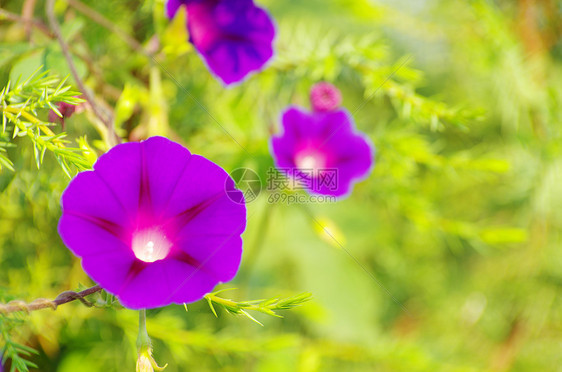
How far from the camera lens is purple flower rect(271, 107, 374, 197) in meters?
0.65

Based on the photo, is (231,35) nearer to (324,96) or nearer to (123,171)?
(324,96)

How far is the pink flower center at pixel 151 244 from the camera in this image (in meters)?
0.43

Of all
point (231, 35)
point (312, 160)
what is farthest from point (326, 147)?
point (231, 35)

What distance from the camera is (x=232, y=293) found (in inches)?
33.8

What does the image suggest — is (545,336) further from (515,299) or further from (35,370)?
(35,370)

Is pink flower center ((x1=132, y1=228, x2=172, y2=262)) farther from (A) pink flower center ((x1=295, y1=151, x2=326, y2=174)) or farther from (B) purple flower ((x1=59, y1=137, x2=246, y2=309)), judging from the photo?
(A) pink flower center ((x1=295, y1=151, x2=326, y2=174))

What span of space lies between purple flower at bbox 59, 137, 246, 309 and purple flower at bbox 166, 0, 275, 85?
201 mm

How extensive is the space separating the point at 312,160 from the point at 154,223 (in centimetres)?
34

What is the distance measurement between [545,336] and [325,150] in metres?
0.64

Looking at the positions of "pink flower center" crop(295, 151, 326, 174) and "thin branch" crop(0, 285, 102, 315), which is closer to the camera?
"thin branch" crop(0, 285, 102, 315)

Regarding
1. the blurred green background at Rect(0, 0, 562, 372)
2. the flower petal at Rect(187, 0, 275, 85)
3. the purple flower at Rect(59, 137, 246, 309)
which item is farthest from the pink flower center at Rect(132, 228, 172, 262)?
the flower petal at Rect(187, 0, 275, 85)

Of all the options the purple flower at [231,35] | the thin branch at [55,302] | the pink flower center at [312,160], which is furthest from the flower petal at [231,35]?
the thin branch at [55,302]

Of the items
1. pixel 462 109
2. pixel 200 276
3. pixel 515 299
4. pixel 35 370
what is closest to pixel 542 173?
pixel 515 299

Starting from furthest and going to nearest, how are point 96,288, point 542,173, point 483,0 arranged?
1. point 542,173
2. point 483,0
3. point 96,288
